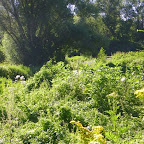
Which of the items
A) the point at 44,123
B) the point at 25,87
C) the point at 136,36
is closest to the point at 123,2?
the point at 136,36

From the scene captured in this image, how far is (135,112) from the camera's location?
388 centimetres

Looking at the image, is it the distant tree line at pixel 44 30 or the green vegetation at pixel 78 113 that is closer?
the green vegetation at pixel 78 113

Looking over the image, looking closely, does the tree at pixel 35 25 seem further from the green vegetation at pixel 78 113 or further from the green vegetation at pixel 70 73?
the green vegetation at pixel 78 113

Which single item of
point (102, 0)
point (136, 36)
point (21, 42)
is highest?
point (102, 0)

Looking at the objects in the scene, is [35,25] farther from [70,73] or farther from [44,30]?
[70,73]

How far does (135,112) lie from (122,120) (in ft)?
1.76

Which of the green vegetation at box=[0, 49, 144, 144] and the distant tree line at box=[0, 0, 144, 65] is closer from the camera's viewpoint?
the green vegetation at box=[0, 49, 144, 144]

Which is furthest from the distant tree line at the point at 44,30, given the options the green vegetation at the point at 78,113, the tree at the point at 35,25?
the green vegetation at the point at 78,113

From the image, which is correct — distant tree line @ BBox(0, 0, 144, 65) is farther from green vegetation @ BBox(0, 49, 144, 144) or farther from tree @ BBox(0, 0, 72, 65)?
green vegetation @ BBox(0, 49, 144, 144)

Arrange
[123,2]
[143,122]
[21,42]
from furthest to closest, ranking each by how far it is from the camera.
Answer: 1. [123,2]
2. [21,42]
3. [143,122]

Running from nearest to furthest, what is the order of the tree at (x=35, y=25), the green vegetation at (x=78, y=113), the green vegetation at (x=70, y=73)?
the green vegetation at (x=78, y=113) < the green vegetation at (x=70, y=73) < the tree at (x=35, y=25)

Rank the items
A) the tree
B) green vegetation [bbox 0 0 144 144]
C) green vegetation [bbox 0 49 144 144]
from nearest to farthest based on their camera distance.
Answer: green vegetation [bbox 0 49 144 144] < green vegetation [bbox 0 0 144 144] < the tree

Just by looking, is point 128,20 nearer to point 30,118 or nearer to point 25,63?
point 25,63

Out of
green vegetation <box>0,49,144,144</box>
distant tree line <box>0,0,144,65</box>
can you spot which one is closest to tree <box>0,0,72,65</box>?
distant tree line <box>0,0,144,65</box>
